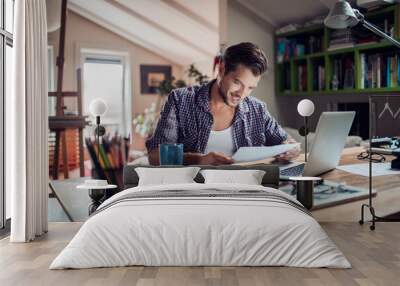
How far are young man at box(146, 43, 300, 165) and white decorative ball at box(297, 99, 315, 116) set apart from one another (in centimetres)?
27

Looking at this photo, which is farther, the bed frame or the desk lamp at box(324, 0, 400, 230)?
the bed frame

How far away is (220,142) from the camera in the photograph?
5.39 metres

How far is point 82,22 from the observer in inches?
215

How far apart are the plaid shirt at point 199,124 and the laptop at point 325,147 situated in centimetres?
33

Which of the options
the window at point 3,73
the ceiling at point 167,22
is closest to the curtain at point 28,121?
the window at point 3,73

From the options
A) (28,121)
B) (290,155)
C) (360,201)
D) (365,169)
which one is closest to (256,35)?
(290,155)

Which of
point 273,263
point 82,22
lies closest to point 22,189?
point 82,22

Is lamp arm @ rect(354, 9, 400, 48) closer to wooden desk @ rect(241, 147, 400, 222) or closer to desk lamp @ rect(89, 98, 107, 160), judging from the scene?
Answer: wooden desk @ rect(241, 147, 400, 222)

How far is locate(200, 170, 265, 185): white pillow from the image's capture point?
16.6 feet

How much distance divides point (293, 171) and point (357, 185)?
2.04 ft

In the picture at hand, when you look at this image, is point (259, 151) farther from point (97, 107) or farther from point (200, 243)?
point (200, 243)

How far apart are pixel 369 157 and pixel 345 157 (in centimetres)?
23

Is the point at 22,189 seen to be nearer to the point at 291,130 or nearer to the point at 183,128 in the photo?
the point at 183,128

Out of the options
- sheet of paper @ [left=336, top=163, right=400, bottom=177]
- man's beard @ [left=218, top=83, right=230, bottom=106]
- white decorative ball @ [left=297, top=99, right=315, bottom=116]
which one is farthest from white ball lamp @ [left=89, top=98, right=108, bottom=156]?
sheet of paper @ [left=336, top=163, right=400, bottom=177]
